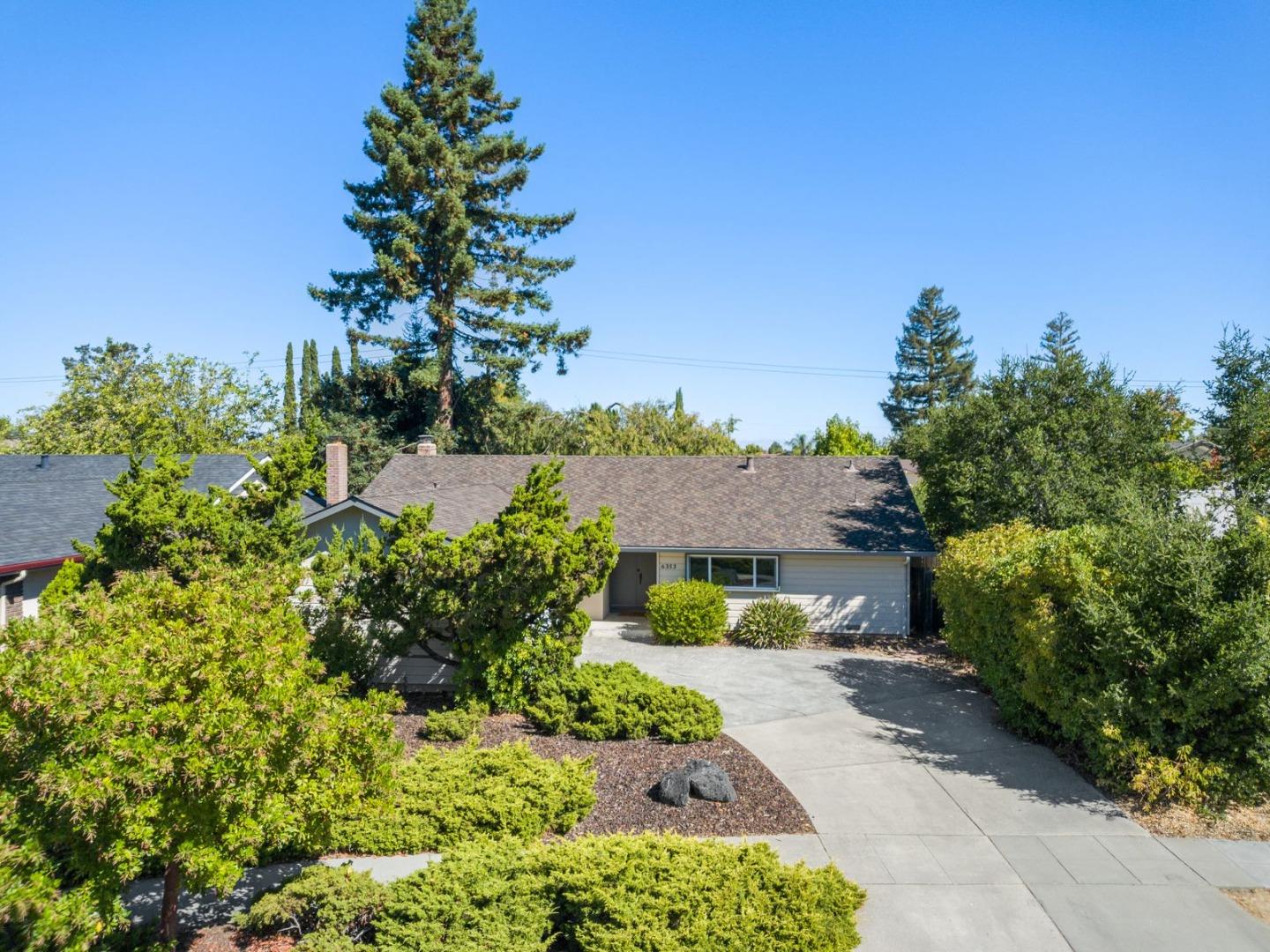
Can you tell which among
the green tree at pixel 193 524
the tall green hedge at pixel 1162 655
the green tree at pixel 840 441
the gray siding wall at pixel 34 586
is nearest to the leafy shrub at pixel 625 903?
the tall green hedge at pixel 1162 655

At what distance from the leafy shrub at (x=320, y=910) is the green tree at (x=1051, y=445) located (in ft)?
54.7

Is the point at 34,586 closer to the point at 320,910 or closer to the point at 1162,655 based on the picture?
the point at 320,910

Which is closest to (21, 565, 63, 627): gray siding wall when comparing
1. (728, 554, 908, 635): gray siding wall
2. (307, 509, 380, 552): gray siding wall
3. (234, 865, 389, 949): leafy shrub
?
(307, 509, 380, 552): gray siding wall

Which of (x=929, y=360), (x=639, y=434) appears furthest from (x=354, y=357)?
(x=929, y=360)

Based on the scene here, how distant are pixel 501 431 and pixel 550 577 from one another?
2264cm

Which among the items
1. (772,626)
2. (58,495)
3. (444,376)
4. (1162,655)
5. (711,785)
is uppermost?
(444,376)

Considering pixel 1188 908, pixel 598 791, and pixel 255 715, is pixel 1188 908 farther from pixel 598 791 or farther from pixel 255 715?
pixel 255 715

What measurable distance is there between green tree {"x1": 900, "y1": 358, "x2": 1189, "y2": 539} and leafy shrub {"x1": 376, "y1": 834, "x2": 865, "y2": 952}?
14.6m

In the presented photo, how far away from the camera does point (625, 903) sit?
20.0 ft

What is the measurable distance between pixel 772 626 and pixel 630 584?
6064 millimetres

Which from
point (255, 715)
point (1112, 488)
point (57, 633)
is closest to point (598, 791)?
point (255, 715)

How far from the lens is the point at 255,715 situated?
203 inches

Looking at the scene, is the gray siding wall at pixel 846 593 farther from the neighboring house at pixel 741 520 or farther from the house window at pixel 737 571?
the house window at pixel 737 571

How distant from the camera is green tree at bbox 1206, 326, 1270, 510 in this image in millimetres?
15852
